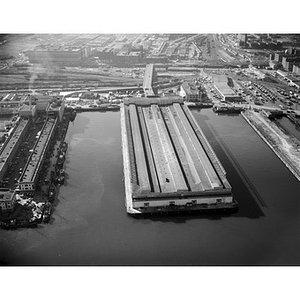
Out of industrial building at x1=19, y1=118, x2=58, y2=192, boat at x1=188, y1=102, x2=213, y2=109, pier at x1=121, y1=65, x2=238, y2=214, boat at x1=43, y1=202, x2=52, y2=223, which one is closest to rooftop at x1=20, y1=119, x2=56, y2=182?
industrial building at x1=19, y1=118, x2=58, y2=192

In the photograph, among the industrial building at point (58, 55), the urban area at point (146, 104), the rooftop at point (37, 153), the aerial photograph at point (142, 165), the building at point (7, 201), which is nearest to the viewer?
the aerial photograph at point (142, 165)

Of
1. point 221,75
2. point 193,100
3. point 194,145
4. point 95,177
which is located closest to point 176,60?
point 221,75

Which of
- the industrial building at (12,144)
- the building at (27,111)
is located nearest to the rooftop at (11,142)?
the industrial building at (12,144)

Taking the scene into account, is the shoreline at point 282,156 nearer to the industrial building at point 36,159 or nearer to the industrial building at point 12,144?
the industrial building at point 36,159

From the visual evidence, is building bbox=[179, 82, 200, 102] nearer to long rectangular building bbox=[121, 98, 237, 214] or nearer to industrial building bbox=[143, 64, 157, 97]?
industrial building bbox=[143, 64, 157, 97]

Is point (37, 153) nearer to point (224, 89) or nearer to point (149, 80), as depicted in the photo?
point (149, 80)

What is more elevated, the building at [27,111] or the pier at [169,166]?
the building at [27,111]

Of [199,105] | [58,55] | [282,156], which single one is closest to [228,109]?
[199,105]
